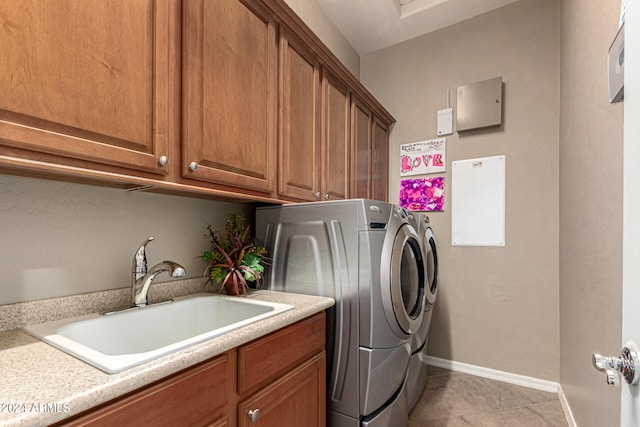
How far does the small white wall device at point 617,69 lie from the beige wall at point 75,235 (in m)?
1.59

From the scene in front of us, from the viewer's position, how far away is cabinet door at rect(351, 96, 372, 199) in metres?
2.27

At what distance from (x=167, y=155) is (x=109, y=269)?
56 cm

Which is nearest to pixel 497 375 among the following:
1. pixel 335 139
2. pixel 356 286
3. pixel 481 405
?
pixel 481 405

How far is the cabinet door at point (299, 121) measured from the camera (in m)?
1.56

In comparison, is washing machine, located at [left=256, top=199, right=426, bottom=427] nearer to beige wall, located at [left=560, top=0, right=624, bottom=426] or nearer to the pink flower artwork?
beige wall, located at [left=560, top=0, right=624, bottom=426]

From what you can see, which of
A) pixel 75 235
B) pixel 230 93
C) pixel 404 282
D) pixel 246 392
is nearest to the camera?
pixel 246 392

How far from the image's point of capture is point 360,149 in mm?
2391

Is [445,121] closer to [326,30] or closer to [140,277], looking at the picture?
[326,30]

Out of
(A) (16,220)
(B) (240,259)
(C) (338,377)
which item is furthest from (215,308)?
(A) (16,220)

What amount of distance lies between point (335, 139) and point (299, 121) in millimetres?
411

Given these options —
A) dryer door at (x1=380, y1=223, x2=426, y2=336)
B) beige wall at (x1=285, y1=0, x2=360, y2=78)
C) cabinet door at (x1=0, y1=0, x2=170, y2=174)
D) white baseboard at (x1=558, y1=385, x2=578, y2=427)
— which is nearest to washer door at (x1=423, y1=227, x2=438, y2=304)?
dryer door at (x1=380, y1=223, x2=426, y2=336)

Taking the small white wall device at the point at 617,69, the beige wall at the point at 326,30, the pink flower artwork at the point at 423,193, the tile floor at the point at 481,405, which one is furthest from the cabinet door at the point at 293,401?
the beige wall at the point at 326,30

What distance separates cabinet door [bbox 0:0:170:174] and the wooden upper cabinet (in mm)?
97

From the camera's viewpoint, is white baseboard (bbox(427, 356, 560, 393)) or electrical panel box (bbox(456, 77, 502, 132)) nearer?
white baseboard (bbox(427, 356, 560, 393))
